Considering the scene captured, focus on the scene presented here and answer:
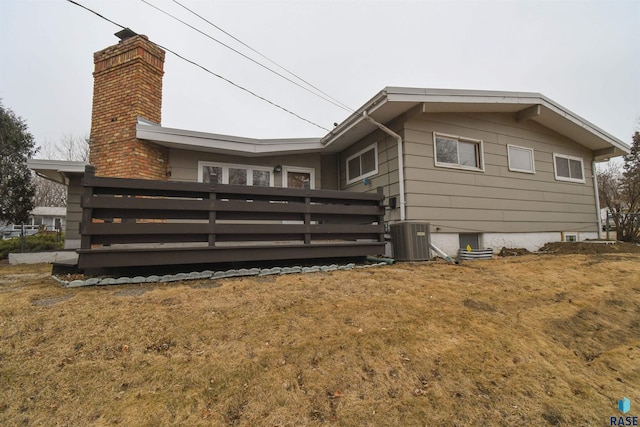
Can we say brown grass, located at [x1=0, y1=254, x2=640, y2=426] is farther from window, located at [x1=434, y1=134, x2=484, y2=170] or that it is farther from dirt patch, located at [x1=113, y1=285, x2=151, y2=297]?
window, located at [x1=434, y1=134, x2=484, y2=170]

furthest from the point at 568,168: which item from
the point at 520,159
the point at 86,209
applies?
the point at 86,209

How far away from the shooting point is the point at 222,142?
6.75 meters

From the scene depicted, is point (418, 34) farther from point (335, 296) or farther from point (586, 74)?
point (335, 296)

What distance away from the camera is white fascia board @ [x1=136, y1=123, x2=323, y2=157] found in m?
6.21

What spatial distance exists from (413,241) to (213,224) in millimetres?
3567

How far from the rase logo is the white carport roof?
4.94 m

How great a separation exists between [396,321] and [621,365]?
1.78 meters

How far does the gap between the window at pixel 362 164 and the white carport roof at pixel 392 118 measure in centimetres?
43

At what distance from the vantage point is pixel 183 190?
3.56 m

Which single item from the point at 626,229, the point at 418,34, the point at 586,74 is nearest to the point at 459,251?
the point at 626,229

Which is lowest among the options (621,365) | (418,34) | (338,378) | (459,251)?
(621,365)

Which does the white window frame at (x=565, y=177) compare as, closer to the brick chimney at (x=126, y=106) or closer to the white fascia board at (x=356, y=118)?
the white fascia board at (x=356, y=118)

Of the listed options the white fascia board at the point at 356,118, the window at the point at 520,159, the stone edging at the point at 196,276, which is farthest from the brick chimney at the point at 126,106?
the window at the point at 520,159

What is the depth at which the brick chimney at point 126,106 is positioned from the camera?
624 centimetres
